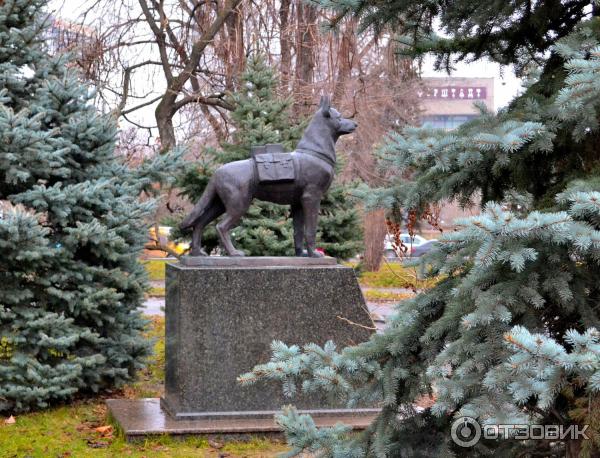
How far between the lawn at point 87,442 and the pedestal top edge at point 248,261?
1445 mm

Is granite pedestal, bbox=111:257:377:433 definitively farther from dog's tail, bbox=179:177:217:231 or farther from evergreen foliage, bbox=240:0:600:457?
evergreen foliage, bbox=240:0:600:457

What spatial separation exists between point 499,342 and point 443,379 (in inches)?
11.9

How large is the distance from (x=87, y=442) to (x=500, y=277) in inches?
177

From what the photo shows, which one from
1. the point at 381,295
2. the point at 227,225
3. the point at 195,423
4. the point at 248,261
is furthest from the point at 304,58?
the point at 195,423

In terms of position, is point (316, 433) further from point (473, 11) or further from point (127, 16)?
point (127, 16)

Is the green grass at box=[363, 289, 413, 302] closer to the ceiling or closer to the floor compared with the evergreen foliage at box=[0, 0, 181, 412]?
closer to the floor

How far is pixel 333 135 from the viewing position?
24.5 feet

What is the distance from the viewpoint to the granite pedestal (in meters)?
6.99

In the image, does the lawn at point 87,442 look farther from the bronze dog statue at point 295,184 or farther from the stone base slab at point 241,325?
the bronze dog statue at point 295,184

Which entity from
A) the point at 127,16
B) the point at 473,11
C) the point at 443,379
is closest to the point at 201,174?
the point at 127,16

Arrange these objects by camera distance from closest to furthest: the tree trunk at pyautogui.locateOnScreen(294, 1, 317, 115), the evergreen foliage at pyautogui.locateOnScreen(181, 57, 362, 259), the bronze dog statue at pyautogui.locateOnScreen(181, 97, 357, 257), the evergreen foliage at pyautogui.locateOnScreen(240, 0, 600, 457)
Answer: the evergreen foliage at pyautogui.locateOnScreen(240, 0, 600, 457), the bronze dog statue at pyautogui.locateOnScreen(181, 97, 357, 257), the evergreen foliage at pyautogui.locateOnScreen(181, 57, 362, 259), the tree trunk at pyautogui.locateOnScreen(294, 1, 317, 115)

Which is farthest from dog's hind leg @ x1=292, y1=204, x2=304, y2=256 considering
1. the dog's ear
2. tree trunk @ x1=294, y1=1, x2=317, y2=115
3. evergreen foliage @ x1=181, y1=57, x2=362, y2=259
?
tree trunk @ x1=294, y1=1, x2=317, y2=115

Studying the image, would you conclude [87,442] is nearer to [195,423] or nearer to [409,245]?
[195,423]

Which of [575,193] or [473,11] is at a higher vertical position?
[473,11]
